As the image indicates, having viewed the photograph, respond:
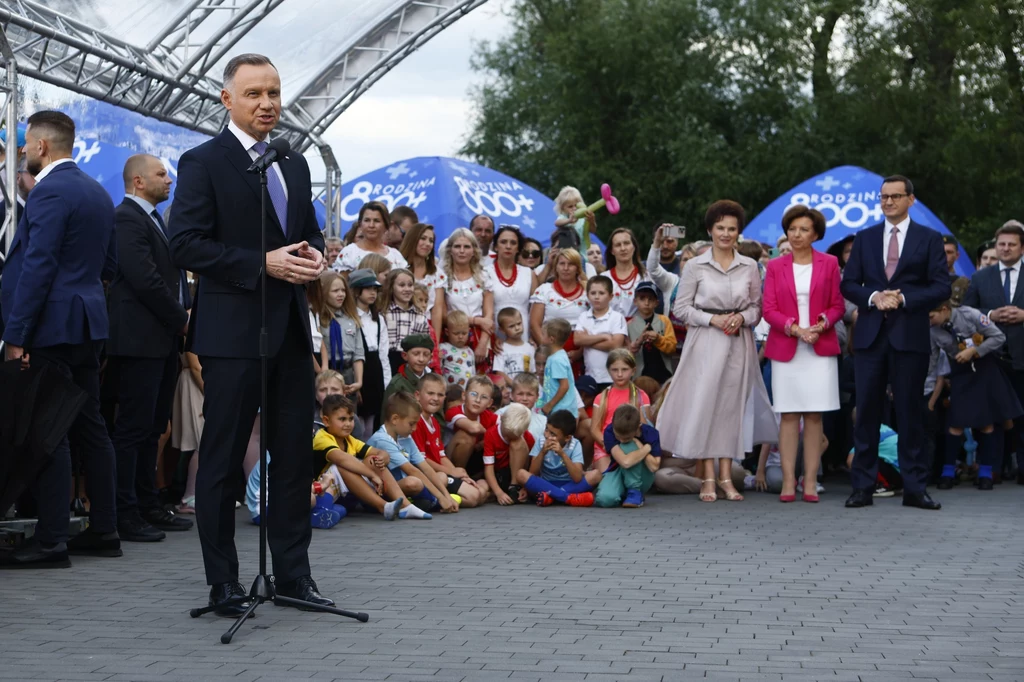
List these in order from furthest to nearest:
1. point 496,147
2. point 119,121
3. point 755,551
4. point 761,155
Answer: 1. point 496,147
2. point 761,155
3. point 119,121
4. point 755,551

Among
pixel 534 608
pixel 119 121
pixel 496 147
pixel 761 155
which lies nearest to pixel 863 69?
pixel 761 155

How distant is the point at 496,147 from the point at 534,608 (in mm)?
27333

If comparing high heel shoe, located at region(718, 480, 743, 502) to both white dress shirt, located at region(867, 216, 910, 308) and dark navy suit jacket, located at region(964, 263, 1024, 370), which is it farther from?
dark navy suit jacket, located at region(964, 263, 1024, 370)

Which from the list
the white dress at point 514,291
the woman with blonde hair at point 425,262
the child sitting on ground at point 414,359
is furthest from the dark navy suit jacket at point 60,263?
the white dress at point 514,291

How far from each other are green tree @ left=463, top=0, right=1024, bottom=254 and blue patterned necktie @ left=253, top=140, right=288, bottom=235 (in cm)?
2005

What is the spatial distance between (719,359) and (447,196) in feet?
23.2

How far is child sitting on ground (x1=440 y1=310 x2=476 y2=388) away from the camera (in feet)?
35.3

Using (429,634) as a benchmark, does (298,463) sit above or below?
above

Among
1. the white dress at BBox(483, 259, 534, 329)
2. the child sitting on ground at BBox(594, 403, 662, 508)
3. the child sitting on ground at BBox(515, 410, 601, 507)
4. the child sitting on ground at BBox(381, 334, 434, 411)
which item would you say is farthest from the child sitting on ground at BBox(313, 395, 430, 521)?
the white dress at BBox(483, 259, 534, 329)

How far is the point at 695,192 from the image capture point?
95.1ft

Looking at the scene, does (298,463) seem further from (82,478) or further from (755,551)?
(82,478)

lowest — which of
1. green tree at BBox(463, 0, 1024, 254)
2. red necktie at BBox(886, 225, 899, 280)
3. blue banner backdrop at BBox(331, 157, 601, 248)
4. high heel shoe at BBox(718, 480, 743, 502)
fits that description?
high heel shoe at BBox(718, 480, 743, 502)

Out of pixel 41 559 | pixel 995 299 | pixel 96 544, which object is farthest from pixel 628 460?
pixel 41 559

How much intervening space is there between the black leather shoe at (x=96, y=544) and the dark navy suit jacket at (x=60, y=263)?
1028 millimetres
